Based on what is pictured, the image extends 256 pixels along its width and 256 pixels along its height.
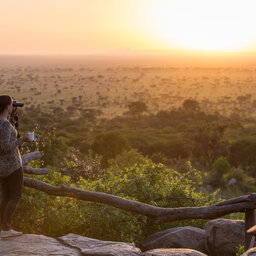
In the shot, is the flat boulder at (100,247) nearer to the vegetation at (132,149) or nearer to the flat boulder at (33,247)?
the flat boulder at (33,247)

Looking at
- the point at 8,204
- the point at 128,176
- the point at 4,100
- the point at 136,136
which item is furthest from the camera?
→ the point at 136,136

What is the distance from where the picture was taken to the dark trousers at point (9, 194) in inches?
213

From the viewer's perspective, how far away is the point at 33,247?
5.26 m

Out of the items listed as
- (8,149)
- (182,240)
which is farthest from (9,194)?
(182,240)

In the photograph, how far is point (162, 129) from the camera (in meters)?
41.4

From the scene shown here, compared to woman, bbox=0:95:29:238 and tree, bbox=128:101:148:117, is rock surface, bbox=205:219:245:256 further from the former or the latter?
tree, bbox=128:101:148:117

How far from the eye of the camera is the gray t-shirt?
16.5 ft

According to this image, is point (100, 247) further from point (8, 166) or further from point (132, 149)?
point (132, 149)

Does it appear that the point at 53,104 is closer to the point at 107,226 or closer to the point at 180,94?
the point at 180,94

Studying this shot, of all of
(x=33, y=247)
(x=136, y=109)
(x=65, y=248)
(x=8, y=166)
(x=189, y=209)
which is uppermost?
(x=8, y=166)

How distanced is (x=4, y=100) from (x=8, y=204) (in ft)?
4.91

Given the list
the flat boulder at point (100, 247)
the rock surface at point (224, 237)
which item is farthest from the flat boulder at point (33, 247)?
the rock surface at point (224, 237)

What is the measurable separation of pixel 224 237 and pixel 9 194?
12.3 feet

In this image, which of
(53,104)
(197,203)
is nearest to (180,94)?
(53,104)
